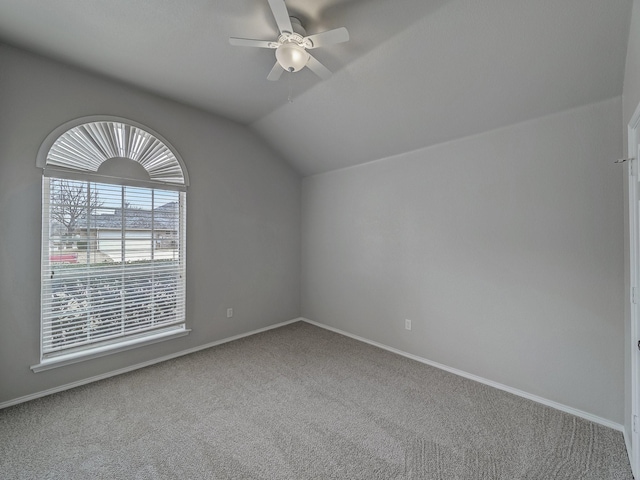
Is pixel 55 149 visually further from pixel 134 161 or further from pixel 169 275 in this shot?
pixel 169 275

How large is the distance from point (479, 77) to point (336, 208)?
2.27 meters

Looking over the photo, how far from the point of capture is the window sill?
241cm

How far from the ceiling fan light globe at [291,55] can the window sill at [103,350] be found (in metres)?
2.99

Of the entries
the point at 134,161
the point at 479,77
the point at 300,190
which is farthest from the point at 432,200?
the point at 134,161

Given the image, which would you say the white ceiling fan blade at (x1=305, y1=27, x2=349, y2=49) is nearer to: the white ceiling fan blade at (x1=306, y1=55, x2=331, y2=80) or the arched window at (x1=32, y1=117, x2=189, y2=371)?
the white ceiling fan blade at (x1=306, y1=55, x2=331, y2=80)

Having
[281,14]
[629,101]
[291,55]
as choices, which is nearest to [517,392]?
[629,101]

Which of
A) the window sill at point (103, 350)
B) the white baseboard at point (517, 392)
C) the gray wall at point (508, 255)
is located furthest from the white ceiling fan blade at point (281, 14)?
the white baseboard at point (517, 392)

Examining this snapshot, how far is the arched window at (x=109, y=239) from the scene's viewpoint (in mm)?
2447

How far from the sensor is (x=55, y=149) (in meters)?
2.43

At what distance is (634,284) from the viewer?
1640mm

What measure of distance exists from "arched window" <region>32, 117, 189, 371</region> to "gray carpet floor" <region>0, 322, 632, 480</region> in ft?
1.68

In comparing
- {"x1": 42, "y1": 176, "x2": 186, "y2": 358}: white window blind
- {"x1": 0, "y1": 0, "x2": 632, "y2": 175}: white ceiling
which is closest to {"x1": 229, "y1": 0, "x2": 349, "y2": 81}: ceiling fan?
{"x1": 0, "y1": 0, "x2": 632, "y2": 175}: white ceiling

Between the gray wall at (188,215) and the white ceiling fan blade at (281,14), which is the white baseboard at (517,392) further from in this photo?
the white ceiling fan blade at (281,14)

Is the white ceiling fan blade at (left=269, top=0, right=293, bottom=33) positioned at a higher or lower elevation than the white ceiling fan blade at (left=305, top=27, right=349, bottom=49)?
higher
